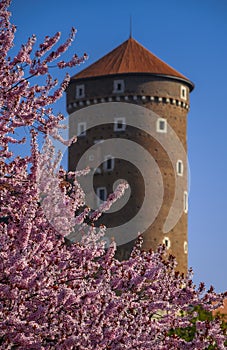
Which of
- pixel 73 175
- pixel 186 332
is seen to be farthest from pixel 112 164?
pixel 73 175

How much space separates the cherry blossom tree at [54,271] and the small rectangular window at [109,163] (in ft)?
168

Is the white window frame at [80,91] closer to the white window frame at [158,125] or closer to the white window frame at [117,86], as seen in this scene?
the white window frame at [117,86]

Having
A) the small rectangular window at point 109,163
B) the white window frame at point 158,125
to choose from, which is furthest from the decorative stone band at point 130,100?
the small rectangular window at point 109,163

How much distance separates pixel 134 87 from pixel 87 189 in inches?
313

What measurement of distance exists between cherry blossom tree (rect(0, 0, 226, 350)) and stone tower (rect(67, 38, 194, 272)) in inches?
1936

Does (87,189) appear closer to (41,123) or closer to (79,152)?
(79,152)

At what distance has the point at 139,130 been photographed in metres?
66.2

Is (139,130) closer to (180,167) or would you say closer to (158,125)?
(158,125)

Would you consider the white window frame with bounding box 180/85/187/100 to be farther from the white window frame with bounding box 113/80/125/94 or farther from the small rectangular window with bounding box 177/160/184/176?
the small rectangular window with bounding box 177/160/184/176

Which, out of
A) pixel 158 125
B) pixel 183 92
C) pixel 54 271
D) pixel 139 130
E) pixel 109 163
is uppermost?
pixel 183 92

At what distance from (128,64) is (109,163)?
7.69 m

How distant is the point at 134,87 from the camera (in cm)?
6719

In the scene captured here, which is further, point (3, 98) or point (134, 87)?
point (134, 87)

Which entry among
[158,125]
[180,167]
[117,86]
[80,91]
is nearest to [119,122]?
[158,125]
